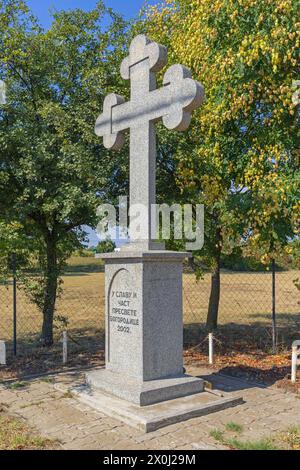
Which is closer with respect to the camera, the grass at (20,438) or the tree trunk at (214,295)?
the grass at (20,438)

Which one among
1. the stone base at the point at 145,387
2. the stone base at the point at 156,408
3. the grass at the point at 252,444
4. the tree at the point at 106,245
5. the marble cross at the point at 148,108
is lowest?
the grass at the point at 252,444

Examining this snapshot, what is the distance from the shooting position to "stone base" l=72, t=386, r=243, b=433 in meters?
4.86

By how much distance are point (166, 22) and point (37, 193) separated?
5176mm

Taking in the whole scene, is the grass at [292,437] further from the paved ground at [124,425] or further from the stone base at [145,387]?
Answer: the stone base at [145,387]

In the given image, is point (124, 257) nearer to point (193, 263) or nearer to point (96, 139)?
point (96, 139)

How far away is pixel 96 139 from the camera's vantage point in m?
8.09

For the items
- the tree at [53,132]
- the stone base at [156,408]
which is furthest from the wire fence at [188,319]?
the stone base at [156,408]

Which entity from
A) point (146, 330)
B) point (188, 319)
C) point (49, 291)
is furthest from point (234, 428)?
point (188, 319)

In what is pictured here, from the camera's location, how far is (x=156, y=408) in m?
5.18

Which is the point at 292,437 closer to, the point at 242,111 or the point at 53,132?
the point at 242,111

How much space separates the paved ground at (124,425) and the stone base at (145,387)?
13.9 inches

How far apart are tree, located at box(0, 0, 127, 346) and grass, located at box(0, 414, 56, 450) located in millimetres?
2540

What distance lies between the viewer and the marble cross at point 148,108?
17.7 ft

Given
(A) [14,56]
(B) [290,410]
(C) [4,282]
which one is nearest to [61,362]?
(C) [4,282]
